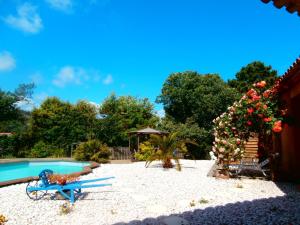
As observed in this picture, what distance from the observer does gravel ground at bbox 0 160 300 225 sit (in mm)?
4719

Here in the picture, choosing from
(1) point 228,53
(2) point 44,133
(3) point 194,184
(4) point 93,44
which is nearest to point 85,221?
(3) point 194,184

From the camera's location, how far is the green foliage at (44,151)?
60.6ft

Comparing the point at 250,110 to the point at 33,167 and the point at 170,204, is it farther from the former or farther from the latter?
the point at 33,167

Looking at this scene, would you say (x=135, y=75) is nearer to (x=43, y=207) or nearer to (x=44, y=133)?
(x=44, y=133)

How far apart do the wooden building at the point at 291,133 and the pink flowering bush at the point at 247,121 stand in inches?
11.0

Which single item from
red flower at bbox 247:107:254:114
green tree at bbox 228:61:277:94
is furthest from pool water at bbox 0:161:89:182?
green tree at bbox 228:61:277:94

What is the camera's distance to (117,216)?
5.03 meters

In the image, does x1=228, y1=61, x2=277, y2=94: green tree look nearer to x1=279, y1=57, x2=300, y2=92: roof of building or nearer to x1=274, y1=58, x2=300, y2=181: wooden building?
x1=274, y1=58, x2=300, y2=181: wooden building

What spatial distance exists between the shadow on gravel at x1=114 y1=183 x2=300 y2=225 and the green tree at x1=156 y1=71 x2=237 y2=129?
15.6m

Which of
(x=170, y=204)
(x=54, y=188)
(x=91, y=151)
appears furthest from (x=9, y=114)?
(x=170, y=204)

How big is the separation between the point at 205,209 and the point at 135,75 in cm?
2895

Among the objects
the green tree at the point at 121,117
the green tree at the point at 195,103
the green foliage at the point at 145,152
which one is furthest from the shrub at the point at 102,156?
the green tree at the point at 195,103

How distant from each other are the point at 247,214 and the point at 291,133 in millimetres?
4445

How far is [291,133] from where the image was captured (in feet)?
27.3
